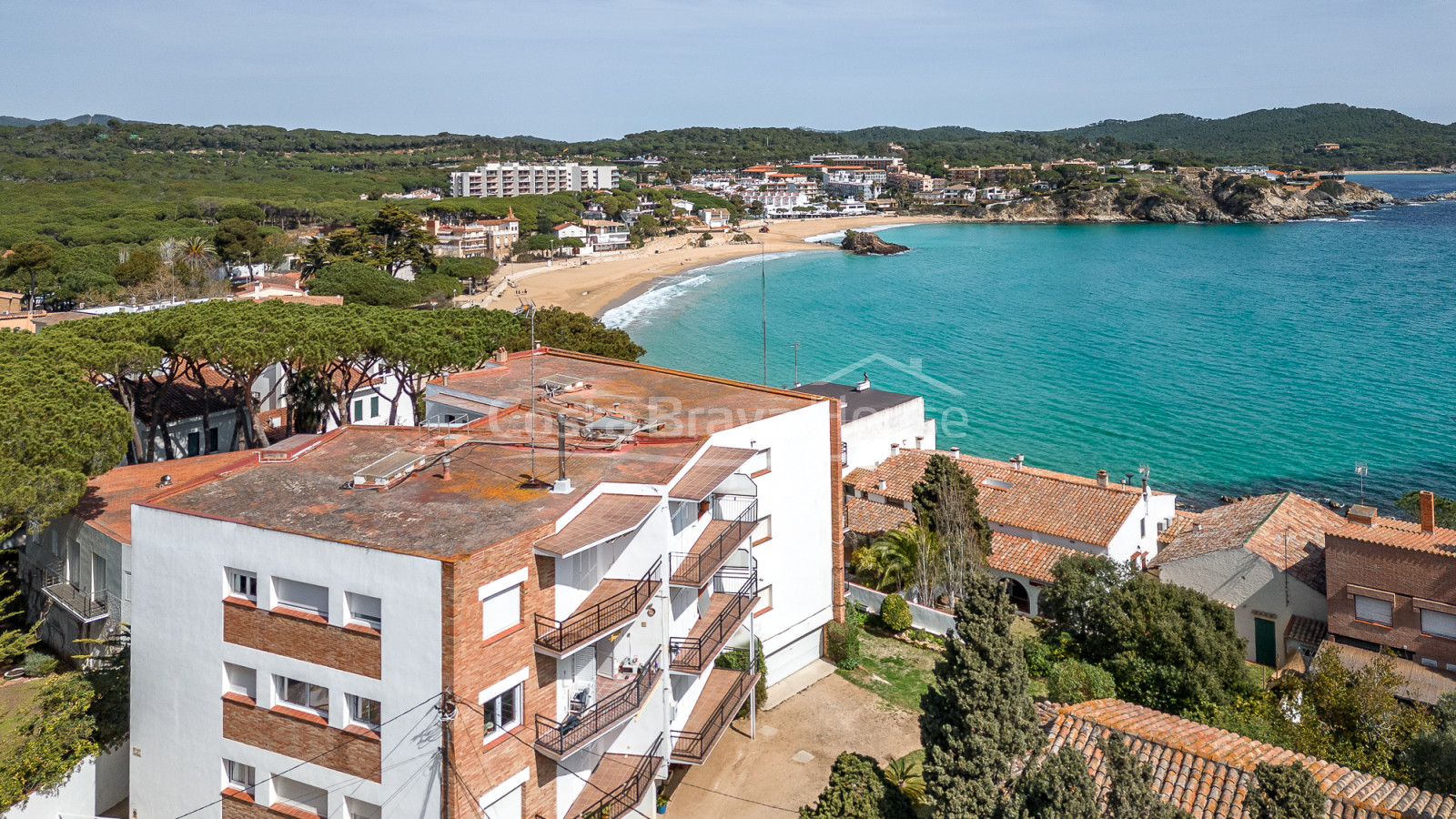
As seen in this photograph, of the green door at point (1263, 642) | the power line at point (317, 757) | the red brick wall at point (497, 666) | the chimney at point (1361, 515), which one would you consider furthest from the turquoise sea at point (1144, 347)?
the power line at point (317, 757)

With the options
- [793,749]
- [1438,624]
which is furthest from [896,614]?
[1438,624]

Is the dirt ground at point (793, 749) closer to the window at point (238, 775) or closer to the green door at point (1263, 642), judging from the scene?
the window at point (238, 775)

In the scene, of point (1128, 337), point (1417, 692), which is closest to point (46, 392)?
point (1417, 692)

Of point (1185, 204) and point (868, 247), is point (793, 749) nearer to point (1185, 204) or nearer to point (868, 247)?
point (868, 247)

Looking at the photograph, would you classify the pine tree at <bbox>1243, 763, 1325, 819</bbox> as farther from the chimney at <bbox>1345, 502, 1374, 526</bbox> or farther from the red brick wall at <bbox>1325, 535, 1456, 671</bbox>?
the chimney at <bbox>1345, 502, 1374, 526</bbox>

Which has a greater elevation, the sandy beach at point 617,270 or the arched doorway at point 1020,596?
the sandy beach at point 617,270

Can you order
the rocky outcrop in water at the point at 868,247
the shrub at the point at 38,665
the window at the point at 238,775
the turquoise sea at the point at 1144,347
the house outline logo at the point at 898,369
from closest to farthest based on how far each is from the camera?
the window at the point at 238,775 → the shrub at the point at 38,665 → the turquoise sea at the point at 1144,347 → the house outline logo at the point at 898,369 → the rocky outcrop in water at the point at 868,247
